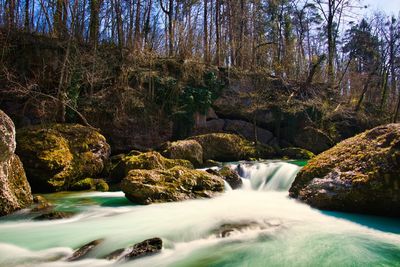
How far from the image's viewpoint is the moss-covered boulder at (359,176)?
6630 millimetres

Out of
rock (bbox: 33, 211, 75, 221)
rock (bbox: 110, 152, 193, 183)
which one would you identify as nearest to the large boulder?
rock (bbox: 33, 211, 75, 221)

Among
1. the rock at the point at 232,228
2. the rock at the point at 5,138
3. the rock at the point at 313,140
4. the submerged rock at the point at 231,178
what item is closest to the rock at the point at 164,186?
the submerged rock at the point at 231,178

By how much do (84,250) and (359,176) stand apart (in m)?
5.27

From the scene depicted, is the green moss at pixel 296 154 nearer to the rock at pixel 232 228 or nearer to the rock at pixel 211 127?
the rock at pixel 211 127

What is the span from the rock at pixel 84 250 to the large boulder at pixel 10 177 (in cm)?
299

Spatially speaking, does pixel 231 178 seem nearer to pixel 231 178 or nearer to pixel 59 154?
pixel 231 178

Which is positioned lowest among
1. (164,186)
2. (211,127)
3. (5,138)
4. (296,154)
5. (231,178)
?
(231,178)

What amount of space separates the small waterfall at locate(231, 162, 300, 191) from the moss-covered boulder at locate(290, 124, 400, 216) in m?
3.04

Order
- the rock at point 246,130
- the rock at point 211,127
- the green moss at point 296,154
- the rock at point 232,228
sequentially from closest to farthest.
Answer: the rock at point 232,228
the green moss at point 296,154
the rock at point 211,127
the rock at point 246,130

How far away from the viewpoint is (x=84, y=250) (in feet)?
16.7

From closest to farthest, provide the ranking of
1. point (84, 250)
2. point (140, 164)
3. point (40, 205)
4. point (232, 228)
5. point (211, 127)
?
point (84, 250)
point (232, 228)
point (40, 205)
point (140, 164)
point (211, 127)

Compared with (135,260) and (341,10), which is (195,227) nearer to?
(135,260)

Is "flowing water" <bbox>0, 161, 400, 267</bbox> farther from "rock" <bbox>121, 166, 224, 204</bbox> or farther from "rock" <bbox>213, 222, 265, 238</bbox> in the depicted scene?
"rock" <bbox>121, 166, 224, 204</bbox>

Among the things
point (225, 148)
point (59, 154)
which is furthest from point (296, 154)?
point (59, 154)
